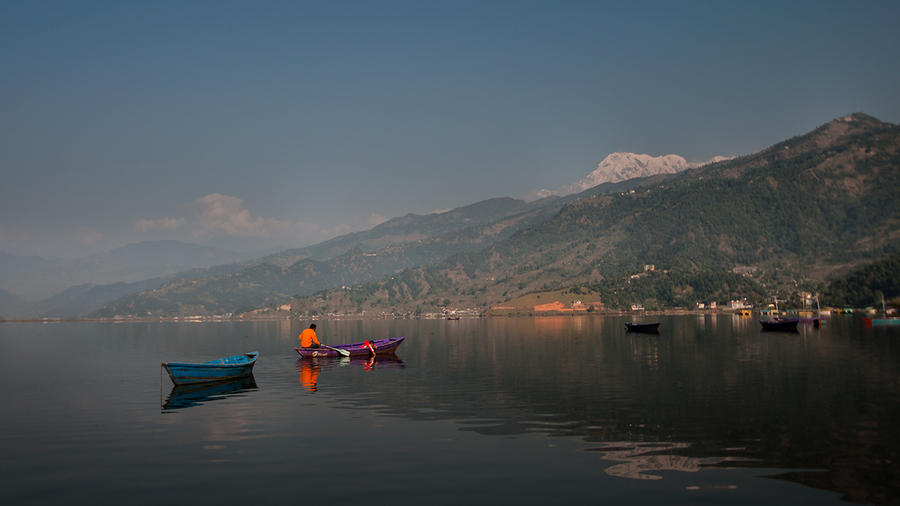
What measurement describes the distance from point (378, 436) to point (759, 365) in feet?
171

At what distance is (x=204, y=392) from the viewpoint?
203 ft

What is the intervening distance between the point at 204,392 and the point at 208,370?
→ 4653 millimetres

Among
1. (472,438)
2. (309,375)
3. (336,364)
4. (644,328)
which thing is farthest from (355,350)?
(644,328)

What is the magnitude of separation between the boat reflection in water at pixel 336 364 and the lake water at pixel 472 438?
319cm

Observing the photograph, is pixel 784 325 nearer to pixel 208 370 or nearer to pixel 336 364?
pixel 336 364

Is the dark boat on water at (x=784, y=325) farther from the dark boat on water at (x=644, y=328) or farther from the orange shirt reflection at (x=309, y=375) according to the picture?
the orange shirt reflection at (x=309, y=375)

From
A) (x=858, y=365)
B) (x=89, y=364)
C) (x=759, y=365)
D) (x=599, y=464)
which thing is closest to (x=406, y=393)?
(x=599, y=464)

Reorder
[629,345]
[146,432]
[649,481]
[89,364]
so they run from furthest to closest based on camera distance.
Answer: [629,345], [89,364], [146,432], [649,481]

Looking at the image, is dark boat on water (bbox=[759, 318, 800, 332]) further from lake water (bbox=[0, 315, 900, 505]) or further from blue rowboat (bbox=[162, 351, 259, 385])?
blue rowboat (bbox=[162, 351, 259, 385])

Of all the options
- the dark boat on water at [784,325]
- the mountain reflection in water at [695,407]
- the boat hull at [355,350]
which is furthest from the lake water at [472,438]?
→ the dark boat on water at [784,325]

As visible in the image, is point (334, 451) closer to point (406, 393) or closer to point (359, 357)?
point (406, 393)

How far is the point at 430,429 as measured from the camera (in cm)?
4006

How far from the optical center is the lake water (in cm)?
2673

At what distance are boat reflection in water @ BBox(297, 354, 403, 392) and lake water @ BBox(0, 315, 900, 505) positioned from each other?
10.5 feet
